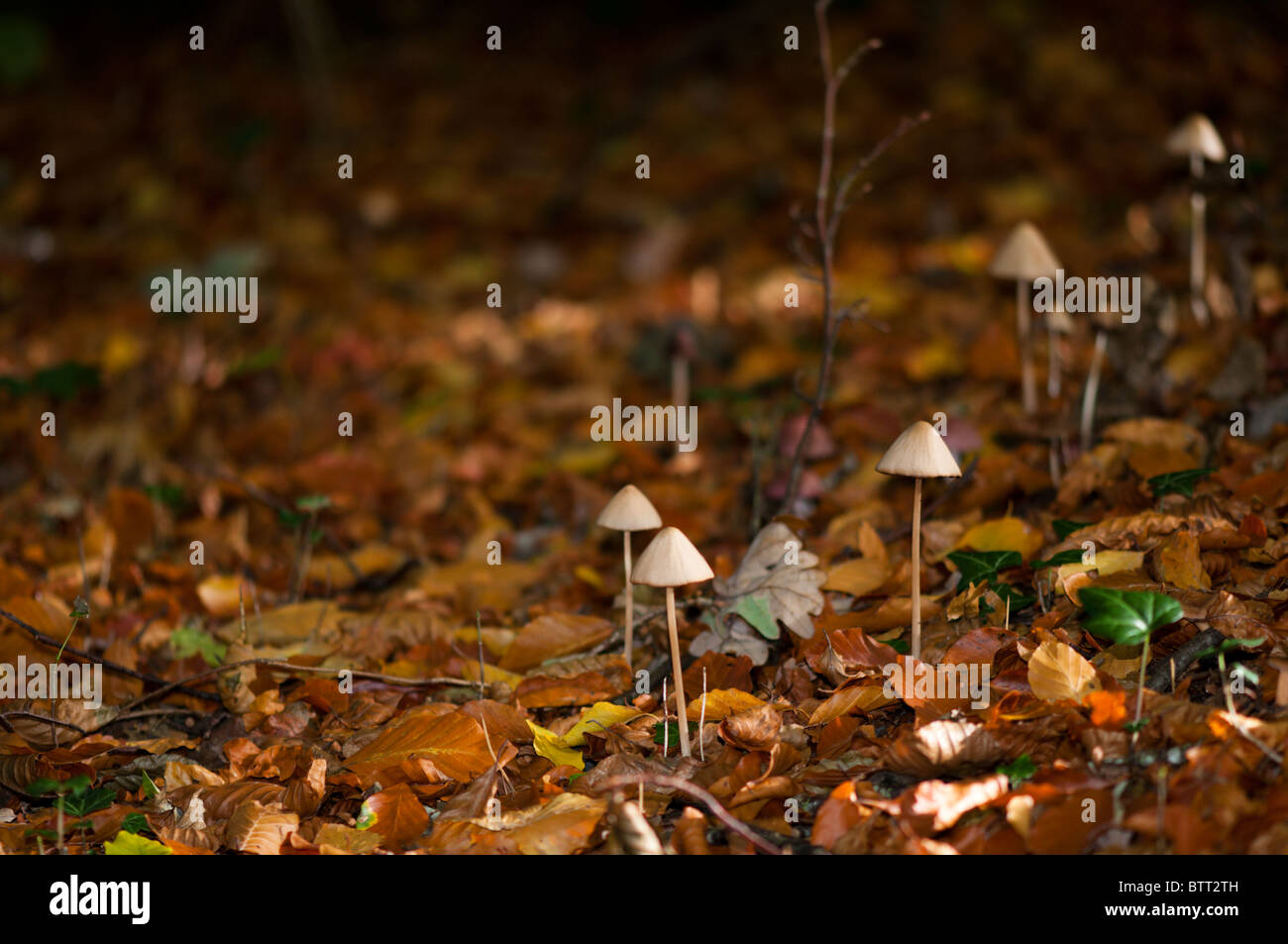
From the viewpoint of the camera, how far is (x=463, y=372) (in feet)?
20.1

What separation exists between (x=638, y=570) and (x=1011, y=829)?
0.98 m

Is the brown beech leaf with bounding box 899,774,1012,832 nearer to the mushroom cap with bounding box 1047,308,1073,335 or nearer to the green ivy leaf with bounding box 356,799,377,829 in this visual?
the green ivy leaf with bounding box 356,799,377,829

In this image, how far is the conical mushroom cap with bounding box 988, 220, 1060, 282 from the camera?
3811 millimetres

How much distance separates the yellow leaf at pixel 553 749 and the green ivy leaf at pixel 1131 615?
1.25m

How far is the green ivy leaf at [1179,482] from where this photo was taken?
3100 millimetres

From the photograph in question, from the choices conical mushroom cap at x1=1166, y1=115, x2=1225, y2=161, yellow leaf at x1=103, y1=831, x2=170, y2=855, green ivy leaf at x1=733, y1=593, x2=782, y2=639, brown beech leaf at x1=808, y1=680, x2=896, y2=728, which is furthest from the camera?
conical mushroom cap at x1=1166, y1=115, x2=1225, y2=161

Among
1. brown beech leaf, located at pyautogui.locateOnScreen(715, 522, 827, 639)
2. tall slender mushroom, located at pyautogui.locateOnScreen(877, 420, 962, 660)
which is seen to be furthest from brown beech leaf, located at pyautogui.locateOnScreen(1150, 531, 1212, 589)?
brown beech leaf, located at pyautogui.locateOnScreen(715, 522, 827, 639)

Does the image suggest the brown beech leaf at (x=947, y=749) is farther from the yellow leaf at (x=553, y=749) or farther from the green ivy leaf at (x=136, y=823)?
the green ivy leaf at (x=136, y=823)

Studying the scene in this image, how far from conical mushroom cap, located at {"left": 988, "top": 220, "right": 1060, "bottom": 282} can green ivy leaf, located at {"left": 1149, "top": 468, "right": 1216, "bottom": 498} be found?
94 centimetres

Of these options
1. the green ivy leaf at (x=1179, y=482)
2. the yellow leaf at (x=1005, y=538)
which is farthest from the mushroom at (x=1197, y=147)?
the yellow leaf at (x=1005, y=538)

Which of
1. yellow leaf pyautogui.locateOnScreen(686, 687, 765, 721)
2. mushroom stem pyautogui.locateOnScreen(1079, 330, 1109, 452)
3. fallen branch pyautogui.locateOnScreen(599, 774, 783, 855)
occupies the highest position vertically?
mushroom stem pyautogui.locateOnScreen(1079, 330, 1109, 452)

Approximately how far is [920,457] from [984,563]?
1.81ft

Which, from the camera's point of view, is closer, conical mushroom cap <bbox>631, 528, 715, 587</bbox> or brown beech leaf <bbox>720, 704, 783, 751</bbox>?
conical mushroom cap <bbox>631, 528, 715, 587</bbox>
